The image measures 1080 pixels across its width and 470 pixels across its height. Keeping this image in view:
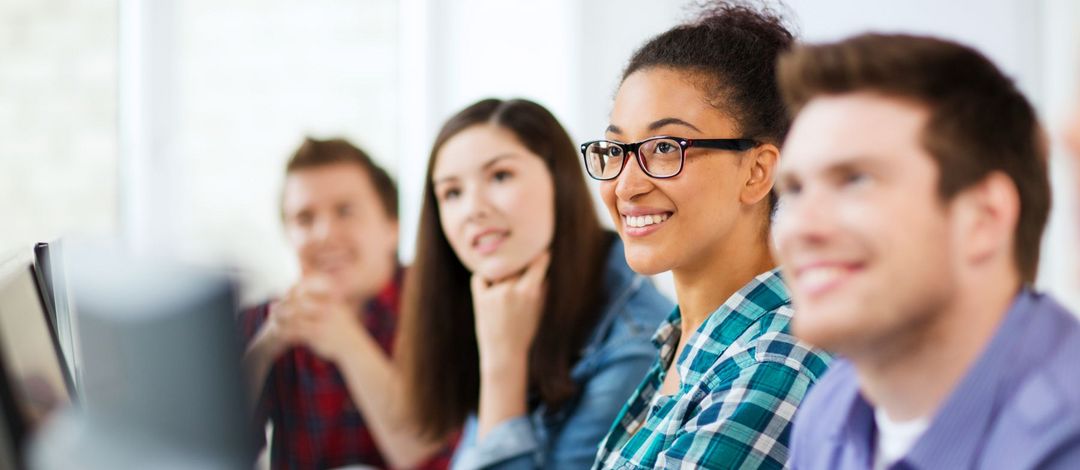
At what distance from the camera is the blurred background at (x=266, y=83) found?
345 centimetres

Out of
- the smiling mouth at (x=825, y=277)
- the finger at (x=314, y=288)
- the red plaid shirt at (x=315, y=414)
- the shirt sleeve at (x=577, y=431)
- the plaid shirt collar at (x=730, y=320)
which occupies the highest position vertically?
the smiling mouth at (x=825, y=277)

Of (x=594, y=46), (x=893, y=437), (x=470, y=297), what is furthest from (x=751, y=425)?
(x=594, y=46)

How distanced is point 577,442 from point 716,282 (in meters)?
0.59

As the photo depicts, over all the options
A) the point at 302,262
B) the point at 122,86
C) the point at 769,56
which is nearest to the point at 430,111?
the point at 122,86

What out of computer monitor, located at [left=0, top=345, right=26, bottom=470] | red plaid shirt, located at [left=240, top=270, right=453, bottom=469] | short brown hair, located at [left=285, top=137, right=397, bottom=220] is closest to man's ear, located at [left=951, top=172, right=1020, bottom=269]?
computer monitor, located at [left=0, top=345, right=26, bottom=470]

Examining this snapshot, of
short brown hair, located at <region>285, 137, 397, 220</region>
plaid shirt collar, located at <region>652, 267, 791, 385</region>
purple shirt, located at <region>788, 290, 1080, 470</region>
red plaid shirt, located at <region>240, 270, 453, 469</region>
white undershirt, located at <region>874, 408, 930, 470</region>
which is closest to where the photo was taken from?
purple shirt, located at <region>788, 290, 1080, 470</region>

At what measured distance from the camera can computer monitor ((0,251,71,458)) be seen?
46.0 inches

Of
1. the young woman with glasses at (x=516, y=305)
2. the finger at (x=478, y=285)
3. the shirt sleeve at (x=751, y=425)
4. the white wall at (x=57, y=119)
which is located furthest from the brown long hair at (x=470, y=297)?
the white wall at (x=57, y=119)

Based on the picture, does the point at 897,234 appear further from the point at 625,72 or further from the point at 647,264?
the point at 625,72

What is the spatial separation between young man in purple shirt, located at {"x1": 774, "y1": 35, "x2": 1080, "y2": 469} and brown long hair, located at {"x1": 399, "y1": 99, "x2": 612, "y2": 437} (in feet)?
4.02

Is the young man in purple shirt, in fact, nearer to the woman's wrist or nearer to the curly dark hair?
the curly dark hair

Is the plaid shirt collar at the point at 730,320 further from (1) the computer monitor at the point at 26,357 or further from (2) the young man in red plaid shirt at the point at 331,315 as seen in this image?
(2) the young man in red plaid shirt at the point at 331,315

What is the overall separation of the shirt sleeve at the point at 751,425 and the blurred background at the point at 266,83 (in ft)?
6.58

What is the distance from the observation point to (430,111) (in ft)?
15.4
